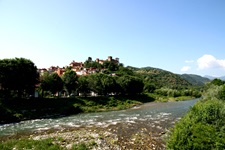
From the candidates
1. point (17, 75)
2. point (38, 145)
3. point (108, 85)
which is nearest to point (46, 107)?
point (17, 75)

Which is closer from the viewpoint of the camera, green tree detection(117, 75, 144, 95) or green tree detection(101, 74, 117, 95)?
green tree detection(101, 74, 117, 95)

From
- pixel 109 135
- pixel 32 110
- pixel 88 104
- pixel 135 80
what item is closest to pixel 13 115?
pixel 32 110

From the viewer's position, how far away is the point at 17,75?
67.1 meters

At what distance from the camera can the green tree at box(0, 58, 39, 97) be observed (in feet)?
214

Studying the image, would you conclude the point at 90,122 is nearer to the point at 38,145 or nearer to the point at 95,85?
the point at 38,145

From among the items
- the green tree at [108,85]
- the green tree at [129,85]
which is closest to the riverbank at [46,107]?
the green tree at [108,85]

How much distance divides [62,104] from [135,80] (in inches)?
2141

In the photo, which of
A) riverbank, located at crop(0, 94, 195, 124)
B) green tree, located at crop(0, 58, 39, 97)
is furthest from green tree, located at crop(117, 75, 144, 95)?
green tree, located at crop(0, 58, 39, 97)

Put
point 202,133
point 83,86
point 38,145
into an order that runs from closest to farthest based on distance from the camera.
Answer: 1. point 202,133
2. point 38,145
3. point 83,86

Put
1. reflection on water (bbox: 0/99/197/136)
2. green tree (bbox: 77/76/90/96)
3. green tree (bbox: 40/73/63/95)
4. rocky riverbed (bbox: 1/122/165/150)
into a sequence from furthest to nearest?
green tree (bbox: 77/76/90/96)
green tree (bbox: 40/73/63/95)
reflection on water (bbox: 0/99/197/136)
rocky riverbed (bbox: 1/122/165/150)

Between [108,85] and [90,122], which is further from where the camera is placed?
[108,85]

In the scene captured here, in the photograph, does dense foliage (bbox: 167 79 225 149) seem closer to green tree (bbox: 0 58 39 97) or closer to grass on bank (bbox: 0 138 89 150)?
grass on bank (bbox: 0 138 89 150)

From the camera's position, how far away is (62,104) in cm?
7238

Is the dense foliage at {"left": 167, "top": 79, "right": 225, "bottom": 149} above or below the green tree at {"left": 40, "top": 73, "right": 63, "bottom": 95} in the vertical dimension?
below
